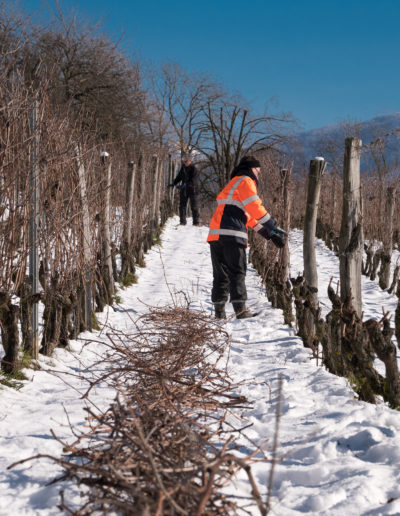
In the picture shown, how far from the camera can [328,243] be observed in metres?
14.9

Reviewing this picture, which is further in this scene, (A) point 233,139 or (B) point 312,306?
(A) point 233,139

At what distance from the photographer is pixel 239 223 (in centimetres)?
520

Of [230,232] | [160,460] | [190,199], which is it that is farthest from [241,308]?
[190,199]

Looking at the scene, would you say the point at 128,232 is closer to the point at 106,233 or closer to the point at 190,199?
the point at 106,233

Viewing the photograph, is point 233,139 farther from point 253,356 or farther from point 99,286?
Answer: point 253,356

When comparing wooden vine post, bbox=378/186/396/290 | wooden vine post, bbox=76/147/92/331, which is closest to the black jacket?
wooden vine post, bbox=378/186/396/290

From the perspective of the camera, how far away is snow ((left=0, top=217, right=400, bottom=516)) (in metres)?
1.89

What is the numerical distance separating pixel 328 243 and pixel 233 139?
8818 mm

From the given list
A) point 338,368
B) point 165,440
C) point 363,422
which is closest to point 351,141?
point 338,368

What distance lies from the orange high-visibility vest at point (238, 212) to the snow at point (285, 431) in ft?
3.45

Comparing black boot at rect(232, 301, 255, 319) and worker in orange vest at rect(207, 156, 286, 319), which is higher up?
worker in orange vest at rect(207, 156, 286, 319)

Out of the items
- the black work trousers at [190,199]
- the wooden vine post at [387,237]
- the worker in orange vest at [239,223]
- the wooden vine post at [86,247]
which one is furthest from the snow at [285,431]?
the black work trousers at [190,199]

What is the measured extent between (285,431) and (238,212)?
9.76 ft

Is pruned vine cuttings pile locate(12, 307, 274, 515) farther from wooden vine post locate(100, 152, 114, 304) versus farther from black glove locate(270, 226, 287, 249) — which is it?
wooden vine post locate(100, 152, 114, 304)
